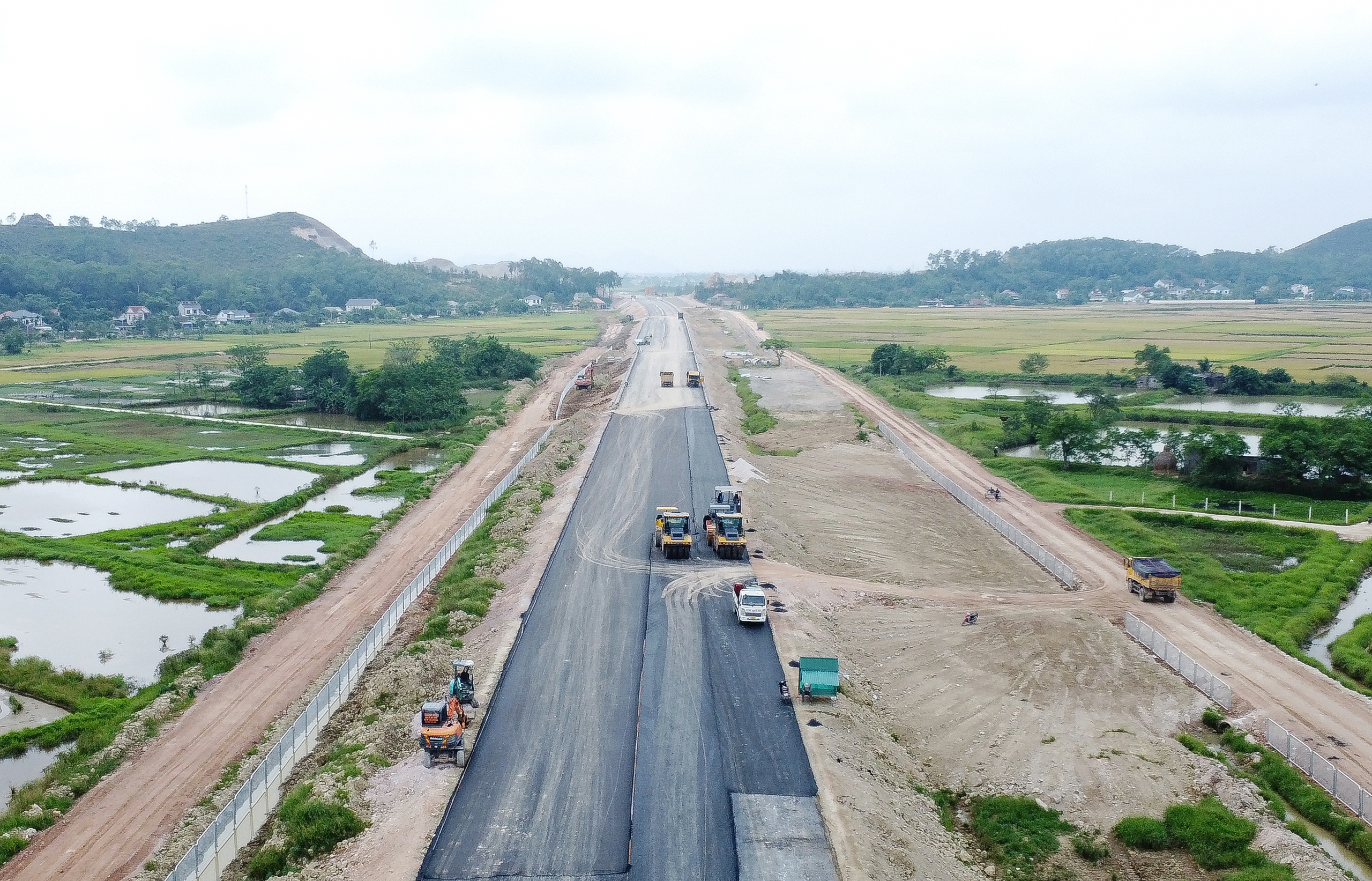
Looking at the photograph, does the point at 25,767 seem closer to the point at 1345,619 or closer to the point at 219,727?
the point at 219,727

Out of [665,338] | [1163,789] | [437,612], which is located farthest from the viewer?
[665,338]

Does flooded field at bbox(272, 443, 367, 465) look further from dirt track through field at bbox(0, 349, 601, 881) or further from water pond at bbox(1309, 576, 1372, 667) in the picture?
water pond at bbox(1309, 576, 1372, 667)

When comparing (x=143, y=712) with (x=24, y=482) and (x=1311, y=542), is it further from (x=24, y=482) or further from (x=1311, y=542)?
(x=1311, y=542)

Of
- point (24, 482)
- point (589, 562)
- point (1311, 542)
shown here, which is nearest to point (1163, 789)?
point (589, 562)

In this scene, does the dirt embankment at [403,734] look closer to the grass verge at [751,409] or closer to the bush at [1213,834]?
the bush at [1213,834]

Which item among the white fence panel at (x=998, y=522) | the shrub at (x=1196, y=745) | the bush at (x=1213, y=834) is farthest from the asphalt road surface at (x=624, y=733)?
the white fence panel at (x=998, y=522)
